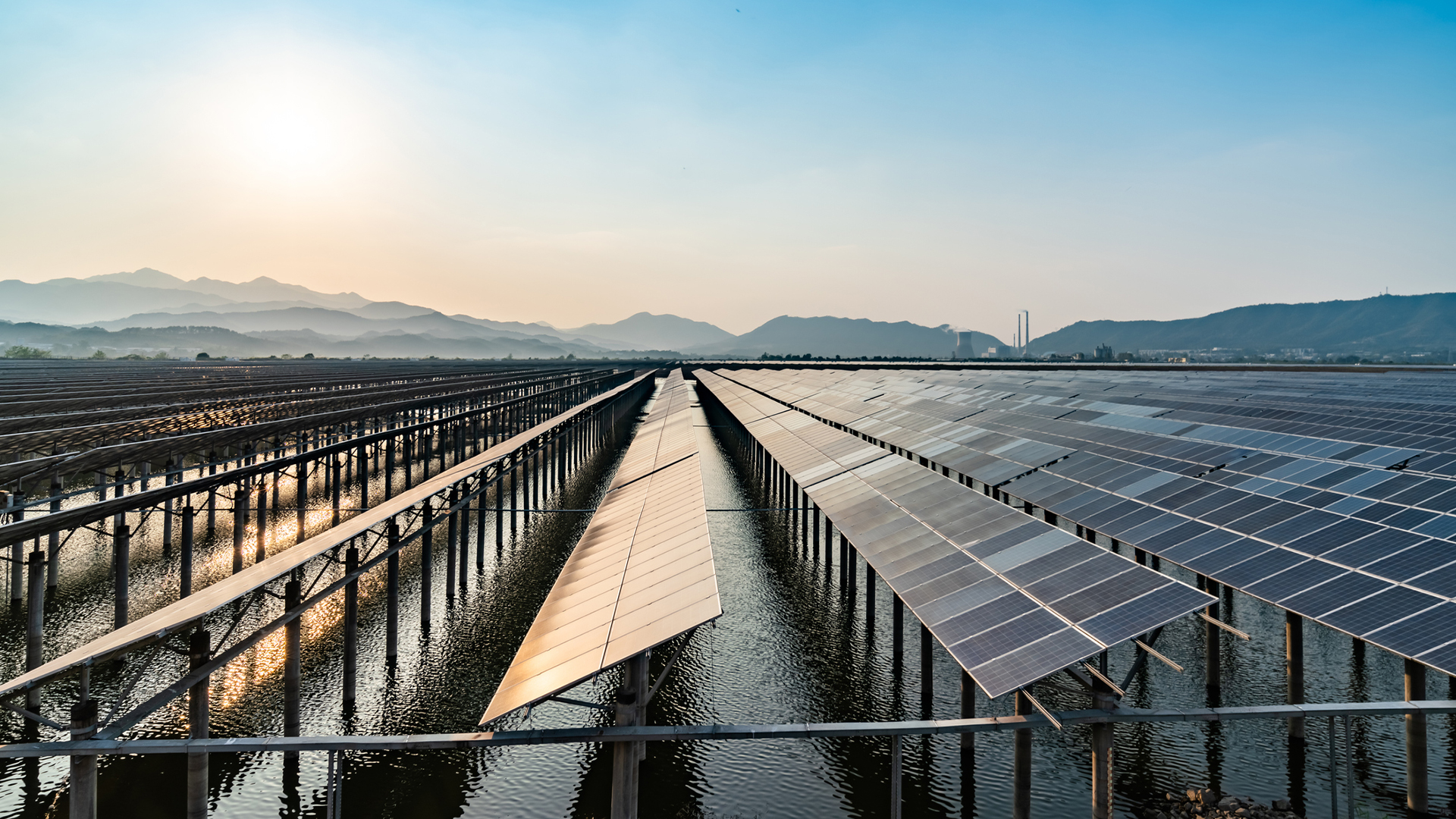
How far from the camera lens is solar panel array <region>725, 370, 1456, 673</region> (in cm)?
1313

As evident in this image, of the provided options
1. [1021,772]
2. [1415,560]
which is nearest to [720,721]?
[1021,772]

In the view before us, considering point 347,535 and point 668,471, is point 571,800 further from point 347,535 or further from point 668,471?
point 668,471

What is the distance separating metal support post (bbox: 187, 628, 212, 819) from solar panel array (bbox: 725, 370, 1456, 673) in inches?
735

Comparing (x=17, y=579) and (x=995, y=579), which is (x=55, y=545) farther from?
(x=995, y=579)

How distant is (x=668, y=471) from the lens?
2527 cm

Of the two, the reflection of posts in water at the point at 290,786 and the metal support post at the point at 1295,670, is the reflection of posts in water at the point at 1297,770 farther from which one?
the reflection of posts in water at the point at 290,786

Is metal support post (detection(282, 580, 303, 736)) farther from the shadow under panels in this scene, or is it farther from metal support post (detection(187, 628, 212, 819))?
the shadow under panels

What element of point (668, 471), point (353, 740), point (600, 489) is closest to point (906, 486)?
point (668, 471)

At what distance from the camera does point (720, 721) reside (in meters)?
16.9

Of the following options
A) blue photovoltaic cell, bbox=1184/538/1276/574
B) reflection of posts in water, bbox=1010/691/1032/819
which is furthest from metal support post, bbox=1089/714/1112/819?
blue photovoltaic cell, bbox=1184/538/1276/574

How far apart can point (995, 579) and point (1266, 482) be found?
11.1 m

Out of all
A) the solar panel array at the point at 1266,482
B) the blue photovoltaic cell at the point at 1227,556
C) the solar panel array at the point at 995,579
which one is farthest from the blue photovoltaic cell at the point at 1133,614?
the blue photovoltaic cell at the point at 1227,556

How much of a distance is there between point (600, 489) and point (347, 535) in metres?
30.4

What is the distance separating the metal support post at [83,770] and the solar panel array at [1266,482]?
729 inches
